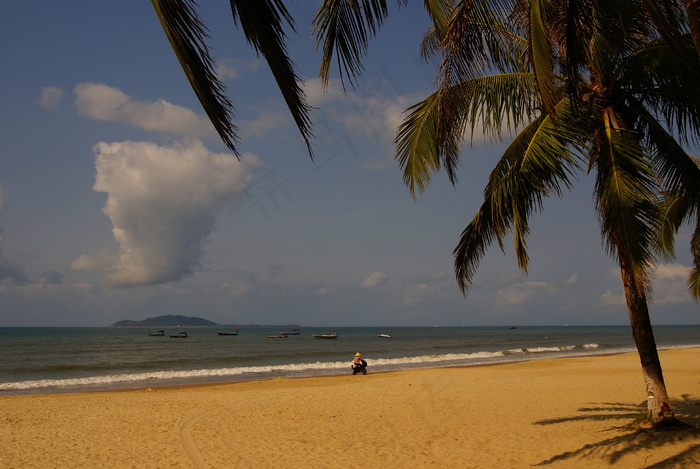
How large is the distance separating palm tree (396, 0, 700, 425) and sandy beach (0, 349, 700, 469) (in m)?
1.35

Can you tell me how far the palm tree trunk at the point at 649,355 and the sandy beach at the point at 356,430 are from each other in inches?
10.5

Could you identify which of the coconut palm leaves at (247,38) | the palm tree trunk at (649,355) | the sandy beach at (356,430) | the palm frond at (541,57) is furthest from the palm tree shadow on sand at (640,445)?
the coconut palm leaves at (247,38)

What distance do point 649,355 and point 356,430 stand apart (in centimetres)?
497

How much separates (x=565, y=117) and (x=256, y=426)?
24.6 feet

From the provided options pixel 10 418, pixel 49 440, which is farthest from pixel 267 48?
pixel 10 418

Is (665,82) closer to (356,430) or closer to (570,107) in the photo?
(570,107)

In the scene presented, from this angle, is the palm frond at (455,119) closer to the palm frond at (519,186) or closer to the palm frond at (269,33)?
the palm frond at (519,186)

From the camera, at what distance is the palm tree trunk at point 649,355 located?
19.9 ft

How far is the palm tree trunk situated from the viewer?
238 inches

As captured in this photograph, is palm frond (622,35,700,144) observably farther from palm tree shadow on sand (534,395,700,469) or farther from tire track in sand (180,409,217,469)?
tire track in sand (180,409,217,469)

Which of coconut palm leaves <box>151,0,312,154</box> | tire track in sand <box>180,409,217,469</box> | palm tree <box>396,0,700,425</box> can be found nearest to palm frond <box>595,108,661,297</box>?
palm tree <box>396,0,700,425</box>

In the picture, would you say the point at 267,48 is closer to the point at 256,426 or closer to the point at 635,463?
the point at 635,463

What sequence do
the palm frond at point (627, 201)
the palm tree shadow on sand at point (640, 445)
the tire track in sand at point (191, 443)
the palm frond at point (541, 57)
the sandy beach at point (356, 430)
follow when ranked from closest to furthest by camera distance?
the palm frond at point (541, 57) → the palm frond at point (627, 201) → the palm tree shadow on sand at point (640, 445) → the sandy beach at point (356, 430) → the tire track in sand at point (191, 443)

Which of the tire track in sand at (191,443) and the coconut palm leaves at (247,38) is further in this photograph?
the tire track in sand at (191,443)
